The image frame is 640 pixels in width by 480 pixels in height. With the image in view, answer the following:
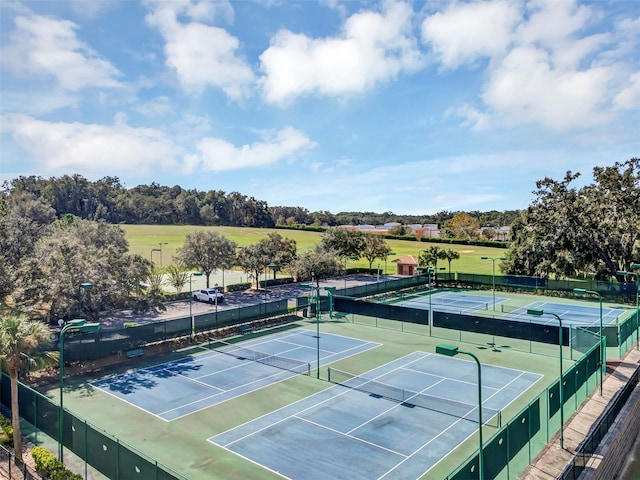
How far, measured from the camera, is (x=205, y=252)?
2068 inches

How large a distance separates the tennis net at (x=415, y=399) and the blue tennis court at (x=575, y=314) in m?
20.5

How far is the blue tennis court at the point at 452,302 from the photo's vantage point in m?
48.6

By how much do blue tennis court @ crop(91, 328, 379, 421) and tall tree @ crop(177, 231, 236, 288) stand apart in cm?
1877

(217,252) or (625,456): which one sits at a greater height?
(217,252)

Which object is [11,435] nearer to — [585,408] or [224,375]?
[224,375]

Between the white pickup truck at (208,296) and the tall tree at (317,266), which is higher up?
the tall tree at (317,266)

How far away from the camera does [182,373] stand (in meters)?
28.1

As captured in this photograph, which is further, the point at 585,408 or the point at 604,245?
the point at 604,245

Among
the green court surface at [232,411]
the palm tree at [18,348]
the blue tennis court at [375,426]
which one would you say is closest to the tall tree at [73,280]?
the green court surface at [232,411]

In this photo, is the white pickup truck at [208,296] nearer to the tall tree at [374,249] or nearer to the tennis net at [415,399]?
the tennis net at [415,399]

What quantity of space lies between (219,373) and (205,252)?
1030 inches

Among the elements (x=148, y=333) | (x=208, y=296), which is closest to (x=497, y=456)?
(x=148, y=333)

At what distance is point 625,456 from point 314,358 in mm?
16991

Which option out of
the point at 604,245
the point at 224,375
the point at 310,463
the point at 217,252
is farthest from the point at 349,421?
the point at 604,245
